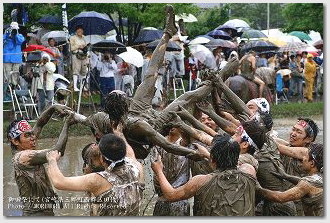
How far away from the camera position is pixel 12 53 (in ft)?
52.9

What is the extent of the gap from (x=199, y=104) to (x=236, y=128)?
0.62 m

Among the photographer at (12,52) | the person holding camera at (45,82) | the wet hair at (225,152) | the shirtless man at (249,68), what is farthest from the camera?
the person holding camera at (45,82)

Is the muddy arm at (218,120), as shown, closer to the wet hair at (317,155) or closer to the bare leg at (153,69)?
the bare leg at (153,69)

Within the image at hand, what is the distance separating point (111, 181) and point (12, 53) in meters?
10.2

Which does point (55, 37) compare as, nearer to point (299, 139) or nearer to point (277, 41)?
point (277, 41)

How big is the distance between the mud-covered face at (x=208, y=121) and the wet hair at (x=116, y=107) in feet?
5.37

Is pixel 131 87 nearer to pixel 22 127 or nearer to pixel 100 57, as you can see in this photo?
pixel 100 57

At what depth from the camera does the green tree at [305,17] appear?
979 inches

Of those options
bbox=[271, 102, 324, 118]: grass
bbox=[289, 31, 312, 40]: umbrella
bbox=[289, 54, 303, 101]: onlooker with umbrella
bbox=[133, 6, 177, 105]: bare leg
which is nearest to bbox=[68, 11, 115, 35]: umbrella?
bbox=[271, 102, 324, 118]: grass

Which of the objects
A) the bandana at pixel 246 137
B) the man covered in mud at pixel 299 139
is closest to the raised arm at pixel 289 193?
the bandana at pixel 246 137

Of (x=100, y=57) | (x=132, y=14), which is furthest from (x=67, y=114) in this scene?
(x=132, y=14)

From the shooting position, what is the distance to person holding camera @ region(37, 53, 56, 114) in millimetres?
17031

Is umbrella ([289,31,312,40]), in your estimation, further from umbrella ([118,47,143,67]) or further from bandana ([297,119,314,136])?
bandana ([297,119,314,136])

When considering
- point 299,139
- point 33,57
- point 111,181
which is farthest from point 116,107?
point 33,57
